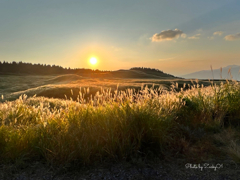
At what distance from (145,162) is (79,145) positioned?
1.40m

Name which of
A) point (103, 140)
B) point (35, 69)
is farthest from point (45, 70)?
point (103, 140)

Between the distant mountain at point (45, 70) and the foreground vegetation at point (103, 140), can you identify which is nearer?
the foreground vegetation at point (103, 140)

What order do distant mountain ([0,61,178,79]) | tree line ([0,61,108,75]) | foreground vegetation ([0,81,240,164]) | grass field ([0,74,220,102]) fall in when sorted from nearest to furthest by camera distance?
foreground vegetation ([0,81,240,164]) → grass field ([0,74,220,102]) → distant mountain ([0,61,178,79]) → tree line ([0,61,108,75])

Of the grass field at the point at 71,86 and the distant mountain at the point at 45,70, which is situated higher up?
the distant mountain at the point at 45,70

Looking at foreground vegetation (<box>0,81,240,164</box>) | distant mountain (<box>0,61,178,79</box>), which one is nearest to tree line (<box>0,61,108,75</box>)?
distant mountain (<box>0,61,178,79</box>)

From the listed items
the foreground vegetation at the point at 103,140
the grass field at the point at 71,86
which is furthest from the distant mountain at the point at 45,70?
the foreground vegetation at the point at 103,140

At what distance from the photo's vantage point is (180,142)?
16.0 ft

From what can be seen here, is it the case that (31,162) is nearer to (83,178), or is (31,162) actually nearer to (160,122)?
(83,178)

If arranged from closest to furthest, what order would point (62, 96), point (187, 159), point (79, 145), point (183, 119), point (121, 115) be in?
point (79, 145) < point (187, 159) < point (121, 115) < point (183, 119) < point (62, 96)

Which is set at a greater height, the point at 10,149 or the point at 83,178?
the point at 10,149

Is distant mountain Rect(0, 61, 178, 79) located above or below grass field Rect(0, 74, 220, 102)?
above

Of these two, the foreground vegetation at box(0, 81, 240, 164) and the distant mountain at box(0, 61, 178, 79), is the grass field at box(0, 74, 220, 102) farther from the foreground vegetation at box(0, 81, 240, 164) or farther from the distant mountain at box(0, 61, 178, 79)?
the distant mountain at box(0, 61, 178, 79)

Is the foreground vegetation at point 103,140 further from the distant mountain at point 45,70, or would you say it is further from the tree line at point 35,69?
the tree line at point 35,69

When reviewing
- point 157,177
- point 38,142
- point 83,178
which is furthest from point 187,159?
point 38,142
